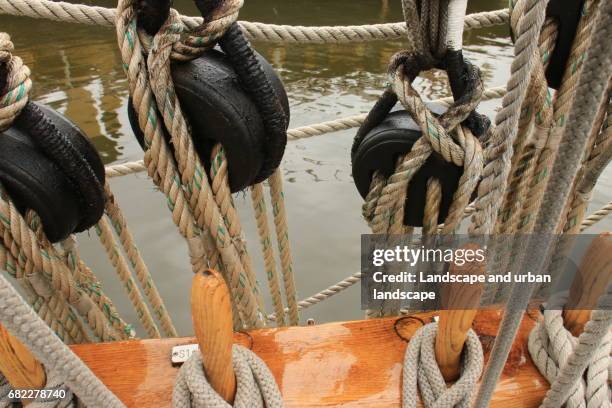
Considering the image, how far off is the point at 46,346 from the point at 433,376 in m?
0.39

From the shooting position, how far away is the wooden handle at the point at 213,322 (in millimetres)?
419

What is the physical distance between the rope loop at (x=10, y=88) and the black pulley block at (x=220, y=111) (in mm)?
108

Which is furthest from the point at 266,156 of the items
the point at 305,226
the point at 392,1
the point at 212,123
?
the point at 392,1

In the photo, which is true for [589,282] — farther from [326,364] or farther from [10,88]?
[10,88]

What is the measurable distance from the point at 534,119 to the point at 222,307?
436 millimetres

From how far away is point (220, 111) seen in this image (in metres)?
0.50

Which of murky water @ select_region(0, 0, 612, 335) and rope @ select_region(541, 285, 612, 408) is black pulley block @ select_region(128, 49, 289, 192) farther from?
murky water @ select_region(0, 0, 612, 335)

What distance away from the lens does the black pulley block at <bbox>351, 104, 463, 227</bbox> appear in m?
0.56

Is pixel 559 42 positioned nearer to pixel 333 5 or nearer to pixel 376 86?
pixel 376 86

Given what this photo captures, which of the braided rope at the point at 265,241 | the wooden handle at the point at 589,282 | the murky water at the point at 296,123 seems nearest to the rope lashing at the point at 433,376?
the wooden handle at the point at 589,282

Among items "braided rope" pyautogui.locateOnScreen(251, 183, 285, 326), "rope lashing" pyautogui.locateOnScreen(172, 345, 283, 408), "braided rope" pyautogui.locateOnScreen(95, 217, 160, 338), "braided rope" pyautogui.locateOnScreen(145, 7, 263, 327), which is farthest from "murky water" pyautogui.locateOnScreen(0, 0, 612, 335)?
"rope lashing" pyautogui.locateOnScreen(172, 345, 283, 408)

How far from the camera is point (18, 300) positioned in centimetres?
37

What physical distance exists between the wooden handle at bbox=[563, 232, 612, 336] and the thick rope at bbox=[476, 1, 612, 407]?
4.2 inches

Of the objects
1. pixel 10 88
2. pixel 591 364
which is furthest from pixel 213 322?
pixel 591 364
